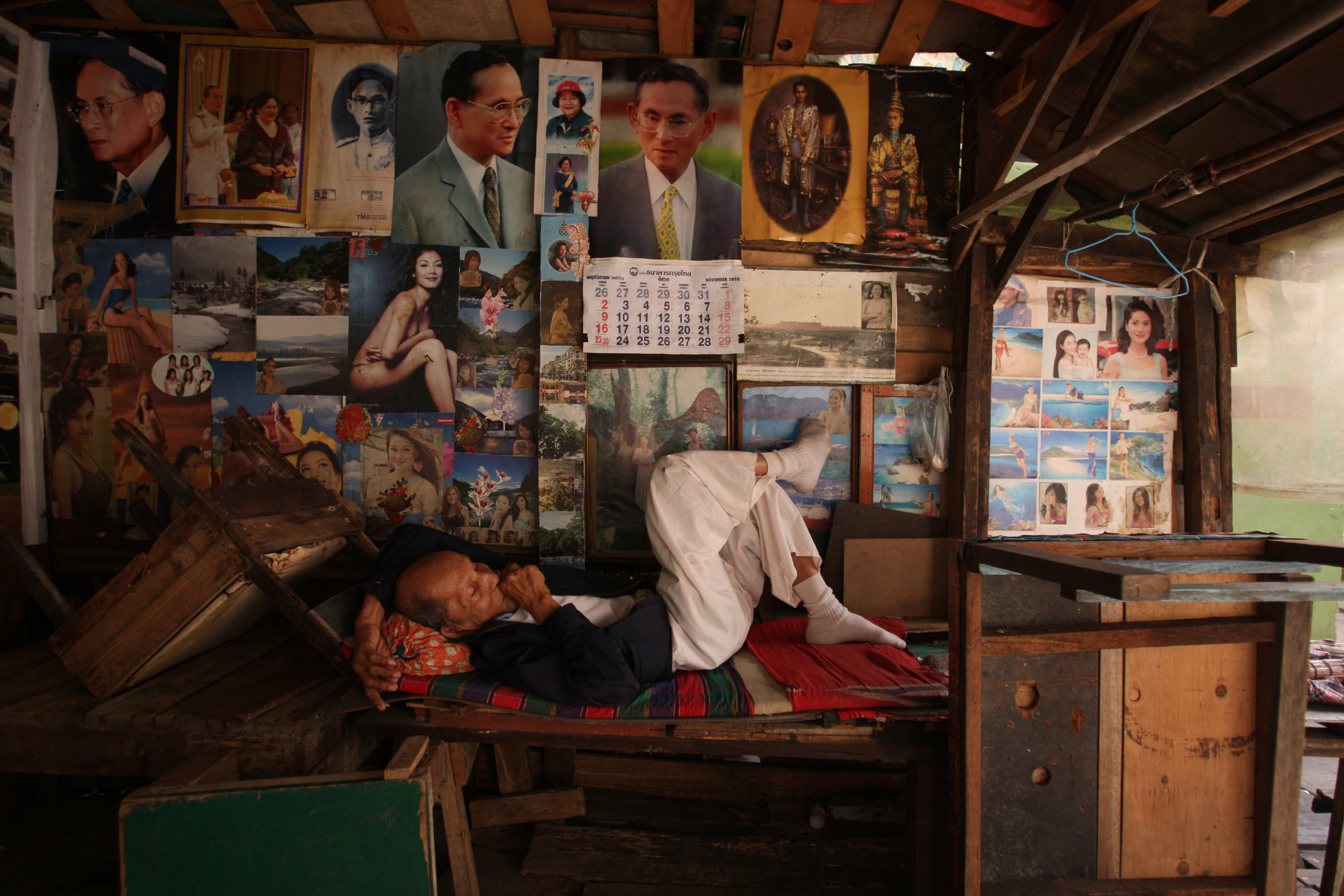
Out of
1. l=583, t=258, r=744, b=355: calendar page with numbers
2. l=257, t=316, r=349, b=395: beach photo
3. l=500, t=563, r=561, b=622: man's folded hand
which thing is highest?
l=583, t=258, r=744, b=355: calendar page with numbers

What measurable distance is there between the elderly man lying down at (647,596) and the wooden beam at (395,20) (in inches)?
112

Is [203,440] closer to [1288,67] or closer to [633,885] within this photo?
[633,885]

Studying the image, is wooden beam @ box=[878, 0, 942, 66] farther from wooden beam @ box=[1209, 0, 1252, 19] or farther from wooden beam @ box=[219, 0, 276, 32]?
wooden beam @ box=[219, 0, 276, 32]

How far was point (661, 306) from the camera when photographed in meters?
3.50

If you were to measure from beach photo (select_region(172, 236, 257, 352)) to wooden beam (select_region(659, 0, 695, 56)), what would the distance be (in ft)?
8.89

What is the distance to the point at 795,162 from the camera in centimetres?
355

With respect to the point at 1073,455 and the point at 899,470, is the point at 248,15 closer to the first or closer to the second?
the point at 899,470

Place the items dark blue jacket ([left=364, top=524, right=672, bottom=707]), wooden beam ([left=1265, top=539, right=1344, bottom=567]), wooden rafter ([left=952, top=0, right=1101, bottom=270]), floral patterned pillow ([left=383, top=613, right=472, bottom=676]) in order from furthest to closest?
wooden rafter ([left=952, top=0, right=1101, bottom=270])
floral patterned pillow ([left=383, top=613, right=472, bottom=676])
dark blue jacket ([left=364, top=524, right=672, bottom=707])
wooden beam ([left=1265, top=539, right=1344, bottom=567])

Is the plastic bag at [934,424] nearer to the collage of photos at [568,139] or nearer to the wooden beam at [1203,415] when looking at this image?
the wooden beam at [1203,415]

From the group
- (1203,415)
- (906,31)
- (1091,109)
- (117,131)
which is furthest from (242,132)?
(1203,415)

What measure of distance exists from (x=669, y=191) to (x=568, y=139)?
669 millimetres

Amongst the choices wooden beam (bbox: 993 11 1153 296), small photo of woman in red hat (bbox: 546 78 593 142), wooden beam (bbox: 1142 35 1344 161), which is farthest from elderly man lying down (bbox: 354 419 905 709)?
wooden beam (bbox: 1142 35 1344 161)

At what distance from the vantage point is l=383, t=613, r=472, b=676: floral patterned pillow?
2.50 metres

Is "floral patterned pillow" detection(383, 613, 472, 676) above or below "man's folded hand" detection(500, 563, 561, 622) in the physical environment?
below
